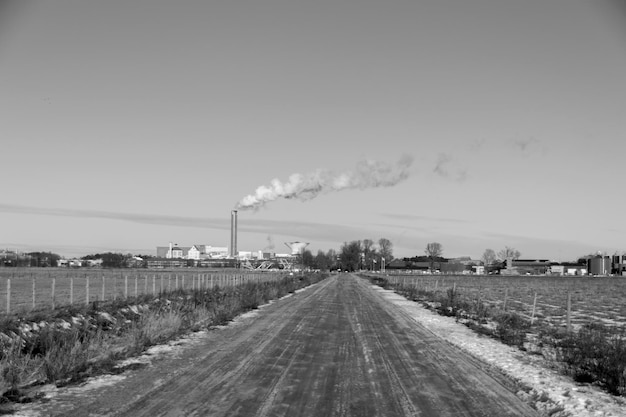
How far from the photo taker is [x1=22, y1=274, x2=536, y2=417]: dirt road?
22.7 feet

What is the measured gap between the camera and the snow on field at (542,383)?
24.1 ft

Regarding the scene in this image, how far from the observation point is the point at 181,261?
166875mm

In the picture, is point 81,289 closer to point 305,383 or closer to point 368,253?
point 305,383

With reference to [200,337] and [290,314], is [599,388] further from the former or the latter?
[290,314]

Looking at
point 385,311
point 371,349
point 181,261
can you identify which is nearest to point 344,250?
point 181,261

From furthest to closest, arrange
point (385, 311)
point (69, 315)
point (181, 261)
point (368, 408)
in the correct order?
point (181, 261) → point (385, 311) → point (69, 315) → point (368, 408)

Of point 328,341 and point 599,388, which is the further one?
point 328,341

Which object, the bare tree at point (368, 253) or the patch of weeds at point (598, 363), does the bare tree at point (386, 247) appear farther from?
the patch of weeds at point (598, 363)

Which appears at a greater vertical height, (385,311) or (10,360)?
(10,360)

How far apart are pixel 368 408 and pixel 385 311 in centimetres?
1680

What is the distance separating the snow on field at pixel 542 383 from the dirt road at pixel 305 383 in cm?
40

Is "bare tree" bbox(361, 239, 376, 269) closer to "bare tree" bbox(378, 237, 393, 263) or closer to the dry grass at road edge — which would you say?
"bare tree" bbox(378, 237, 393, 263)

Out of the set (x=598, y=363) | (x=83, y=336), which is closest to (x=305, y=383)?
(x=598, y=363)

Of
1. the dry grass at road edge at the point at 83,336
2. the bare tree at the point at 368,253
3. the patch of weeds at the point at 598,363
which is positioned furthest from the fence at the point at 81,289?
the bare tree at the point at 368,253
